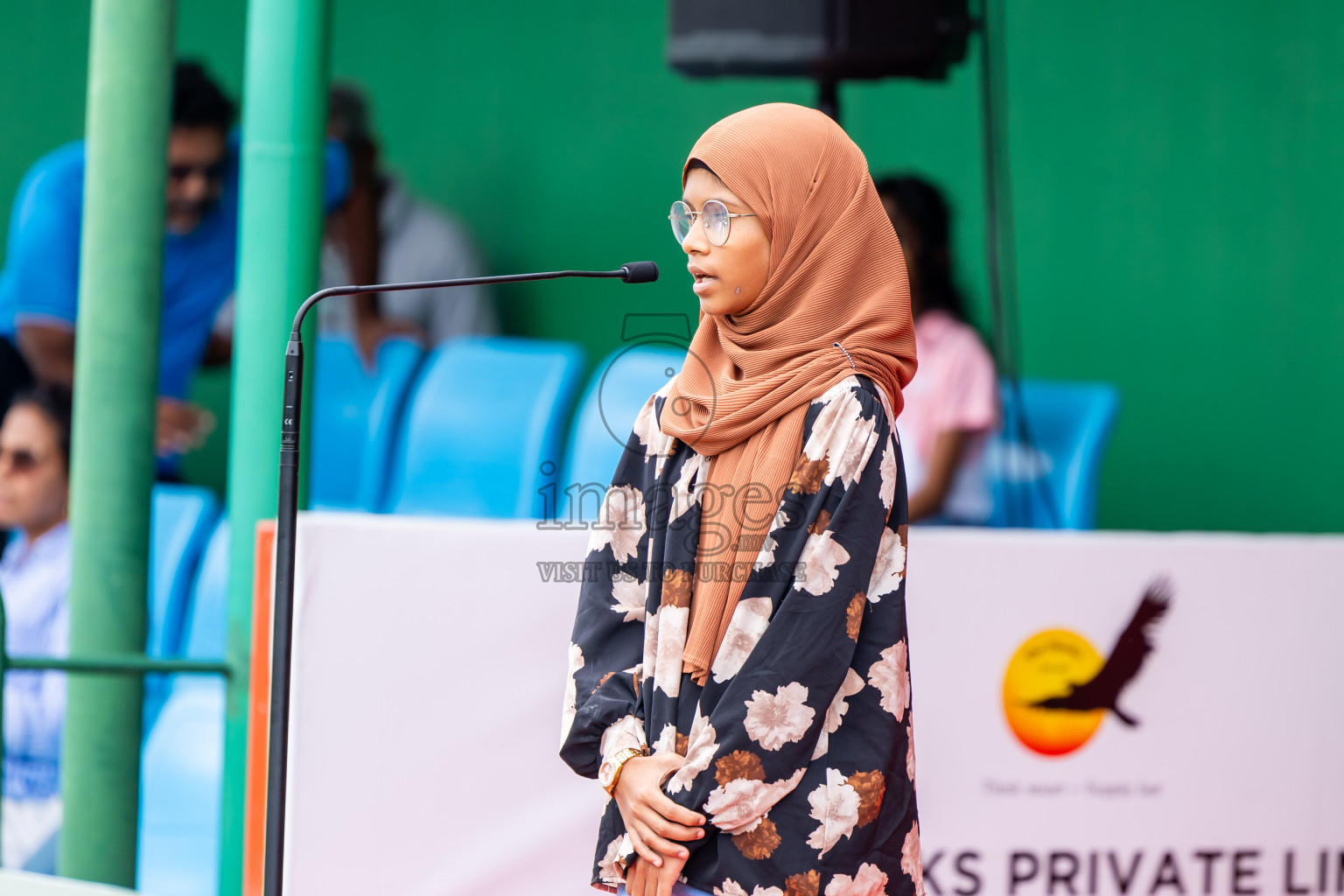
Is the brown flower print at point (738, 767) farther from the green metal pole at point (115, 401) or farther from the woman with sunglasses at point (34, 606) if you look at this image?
the woman with sunglasses at point (34, 606)

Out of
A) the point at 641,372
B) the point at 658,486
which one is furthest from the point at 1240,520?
the point at 658,486

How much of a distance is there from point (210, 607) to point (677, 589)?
2271 millimetres

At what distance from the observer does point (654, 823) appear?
1.37 metres

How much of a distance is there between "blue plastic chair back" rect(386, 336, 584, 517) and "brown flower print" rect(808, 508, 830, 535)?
1.89 metres

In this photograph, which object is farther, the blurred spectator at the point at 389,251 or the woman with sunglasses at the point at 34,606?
the blurred spectator at the point at 389,251

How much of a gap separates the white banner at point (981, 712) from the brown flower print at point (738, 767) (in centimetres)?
89

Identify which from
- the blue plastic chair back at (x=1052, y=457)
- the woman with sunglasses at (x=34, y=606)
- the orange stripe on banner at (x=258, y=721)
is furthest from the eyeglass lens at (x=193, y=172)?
the blue plastic chair back at (x=1052, y=457)

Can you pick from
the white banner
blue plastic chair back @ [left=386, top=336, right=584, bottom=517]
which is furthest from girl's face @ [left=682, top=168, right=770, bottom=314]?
blue plastic chair back @ [left=386, top=336, right=584, bottom=517]

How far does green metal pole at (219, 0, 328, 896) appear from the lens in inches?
103

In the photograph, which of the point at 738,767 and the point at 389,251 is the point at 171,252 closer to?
the point at 389,251

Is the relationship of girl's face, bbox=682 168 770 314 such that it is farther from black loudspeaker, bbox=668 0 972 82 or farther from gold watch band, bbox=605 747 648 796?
black loudspeaker, bbox=668 0 972 82

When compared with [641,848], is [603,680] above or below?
above

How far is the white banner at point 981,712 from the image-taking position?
218 centimetres

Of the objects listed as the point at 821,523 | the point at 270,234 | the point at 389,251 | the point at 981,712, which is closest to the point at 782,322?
the point at 821,523
